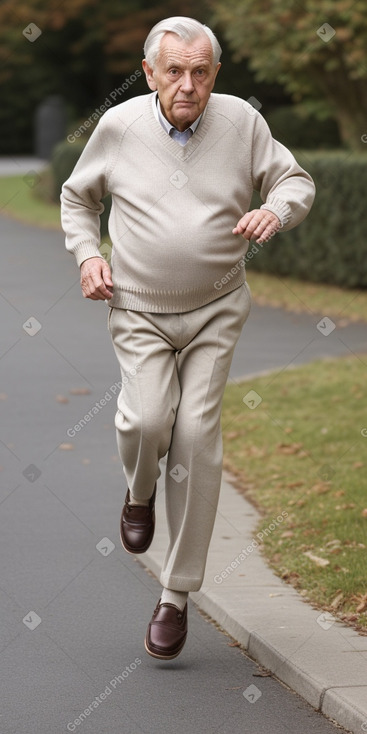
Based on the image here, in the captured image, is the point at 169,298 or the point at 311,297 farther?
the point at 311,297

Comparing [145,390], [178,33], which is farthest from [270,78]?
[145,390]

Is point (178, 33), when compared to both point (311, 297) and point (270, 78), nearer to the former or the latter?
point (311, 297)

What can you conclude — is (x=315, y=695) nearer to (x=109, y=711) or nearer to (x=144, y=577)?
(x=109, y=711)

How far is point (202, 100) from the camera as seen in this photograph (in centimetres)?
465

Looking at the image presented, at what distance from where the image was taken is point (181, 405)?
4.84 metres

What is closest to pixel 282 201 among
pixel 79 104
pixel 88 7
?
pixel 88 7

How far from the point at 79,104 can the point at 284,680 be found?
4622 cm

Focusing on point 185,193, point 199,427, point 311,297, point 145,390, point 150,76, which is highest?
point 150,76

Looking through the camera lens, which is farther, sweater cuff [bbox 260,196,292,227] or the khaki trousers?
the khaki trousers

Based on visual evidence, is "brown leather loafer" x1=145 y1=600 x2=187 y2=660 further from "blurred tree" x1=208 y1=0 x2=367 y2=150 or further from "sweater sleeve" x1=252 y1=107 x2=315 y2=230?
"blurred tree" x1=208 y1=0 x2=367 y2=150

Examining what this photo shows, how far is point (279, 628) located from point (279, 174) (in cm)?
169

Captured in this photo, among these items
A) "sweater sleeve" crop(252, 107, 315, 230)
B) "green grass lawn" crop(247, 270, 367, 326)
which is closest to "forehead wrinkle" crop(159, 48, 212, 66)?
"sweater sleeve" crop(252, 107, 315, 230)

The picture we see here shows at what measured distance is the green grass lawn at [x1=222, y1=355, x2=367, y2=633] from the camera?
237 inches

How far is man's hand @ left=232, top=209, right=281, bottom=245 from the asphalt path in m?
1.53
